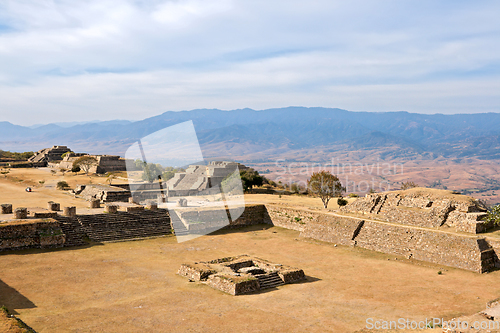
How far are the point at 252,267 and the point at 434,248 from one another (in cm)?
1273

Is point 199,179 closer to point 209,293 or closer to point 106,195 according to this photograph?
point 106,195

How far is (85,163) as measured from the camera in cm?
7150

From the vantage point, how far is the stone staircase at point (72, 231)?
27.2 m

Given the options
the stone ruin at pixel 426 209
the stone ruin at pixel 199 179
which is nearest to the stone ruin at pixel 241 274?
the stone ruin at pixel 426 209

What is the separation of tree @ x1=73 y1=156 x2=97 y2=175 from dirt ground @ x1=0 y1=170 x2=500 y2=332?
48.8 metres

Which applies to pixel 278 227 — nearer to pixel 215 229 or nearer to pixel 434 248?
pixel 215 229

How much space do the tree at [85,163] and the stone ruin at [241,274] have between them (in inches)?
2219

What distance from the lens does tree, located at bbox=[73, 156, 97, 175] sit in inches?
2781

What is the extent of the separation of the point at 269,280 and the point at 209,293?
371 centimetres

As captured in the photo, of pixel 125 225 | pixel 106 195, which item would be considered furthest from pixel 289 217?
pixel 106 195

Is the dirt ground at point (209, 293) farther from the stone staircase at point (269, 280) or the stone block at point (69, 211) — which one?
the stone block at point (69, 211)

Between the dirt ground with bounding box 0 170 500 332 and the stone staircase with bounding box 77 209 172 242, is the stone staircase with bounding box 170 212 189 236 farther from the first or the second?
the dirt ground with bounding box 0 170 500 332

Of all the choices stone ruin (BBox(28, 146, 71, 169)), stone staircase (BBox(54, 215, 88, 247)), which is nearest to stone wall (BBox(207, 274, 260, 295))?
stone staircase (BBox(54, 215, 88, 247))

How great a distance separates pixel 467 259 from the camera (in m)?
22.8
